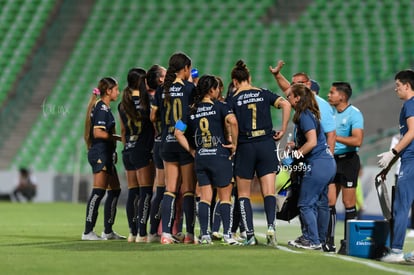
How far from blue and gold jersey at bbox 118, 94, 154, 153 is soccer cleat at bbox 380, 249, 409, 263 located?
3634mm

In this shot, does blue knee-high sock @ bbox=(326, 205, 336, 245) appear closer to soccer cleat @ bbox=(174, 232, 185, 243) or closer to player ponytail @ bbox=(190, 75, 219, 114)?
soccer cleat @ bbox=(174, 232, 185, 243)

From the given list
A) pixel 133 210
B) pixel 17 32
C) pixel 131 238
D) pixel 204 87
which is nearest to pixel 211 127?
pixel 204 87

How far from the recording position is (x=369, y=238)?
10773mm

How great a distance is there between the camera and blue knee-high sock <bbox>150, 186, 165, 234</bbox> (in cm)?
1220

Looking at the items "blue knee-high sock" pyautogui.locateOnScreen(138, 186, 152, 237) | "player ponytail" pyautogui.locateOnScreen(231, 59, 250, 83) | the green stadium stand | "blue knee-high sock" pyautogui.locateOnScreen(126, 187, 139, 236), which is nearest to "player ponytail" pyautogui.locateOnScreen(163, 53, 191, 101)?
"player ponytail" pyautogui.locateOnScreen(231, 59, 250, 83)

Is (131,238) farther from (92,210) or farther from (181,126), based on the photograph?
(181,126)

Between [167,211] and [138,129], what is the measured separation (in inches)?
53.4

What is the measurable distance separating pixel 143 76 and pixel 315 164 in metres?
2.46

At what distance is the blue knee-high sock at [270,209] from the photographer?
37.2ft

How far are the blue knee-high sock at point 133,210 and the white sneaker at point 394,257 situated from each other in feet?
11.9

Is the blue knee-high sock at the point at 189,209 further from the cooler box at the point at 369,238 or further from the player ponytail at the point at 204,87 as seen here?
the cooler box at the point at 369,238

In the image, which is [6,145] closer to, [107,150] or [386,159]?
[107,150]

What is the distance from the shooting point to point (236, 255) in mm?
9906

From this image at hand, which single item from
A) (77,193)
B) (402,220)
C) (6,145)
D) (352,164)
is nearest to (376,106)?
(77,193)
